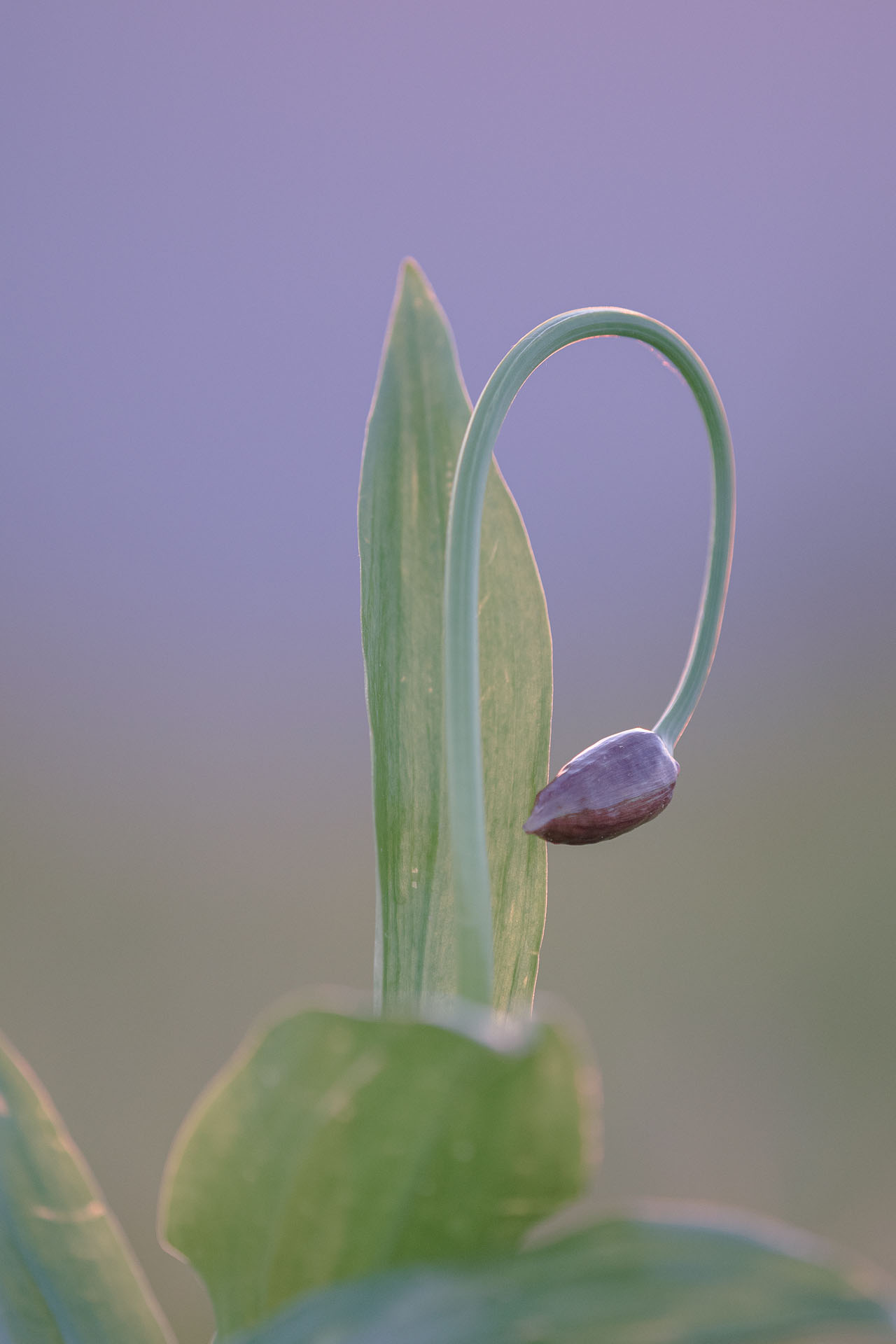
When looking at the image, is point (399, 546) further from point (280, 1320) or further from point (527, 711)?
point (280, 1320)

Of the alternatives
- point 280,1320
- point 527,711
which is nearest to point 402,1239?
point 280,1320

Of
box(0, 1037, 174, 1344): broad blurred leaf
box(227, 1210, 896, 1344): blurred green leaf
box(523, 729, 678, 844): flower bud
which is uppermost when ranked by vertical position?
box(523, 729, 678, 844): flower bud

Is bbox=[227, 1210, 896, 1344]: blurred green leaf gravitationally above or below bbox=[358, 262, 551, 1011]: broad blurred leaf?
below

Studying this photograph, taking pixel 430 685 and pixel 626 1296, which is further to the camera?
pixel 430 685

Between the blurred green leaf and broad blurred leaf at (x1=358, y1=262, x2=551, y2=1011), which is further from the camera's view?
broad blurred leaf at (x1=358, y1=262, x2=551, y2=1011)
